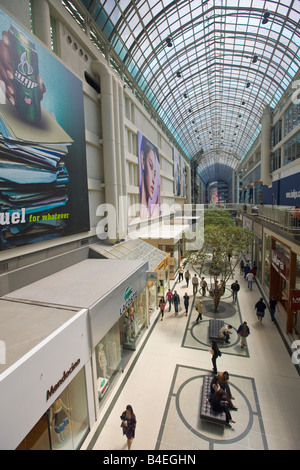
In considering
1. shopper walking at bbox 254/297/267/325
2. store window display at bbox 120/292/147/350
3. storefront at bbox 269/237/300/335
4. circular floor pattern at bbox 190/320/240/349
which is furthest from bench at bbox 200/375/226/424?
shopper walking at bbox 254/297/267/325

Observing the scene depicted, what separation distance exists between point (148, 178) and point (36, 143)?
645 inches

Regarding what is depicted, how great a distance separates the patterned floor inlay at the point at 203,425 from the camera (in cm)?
664

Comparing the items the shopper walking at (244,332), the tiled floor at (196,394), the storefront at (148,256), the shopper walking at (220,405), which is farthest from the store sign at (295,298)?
the storefront at (148,256)

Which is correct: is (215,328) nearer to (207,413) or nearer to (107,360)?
(207,413)

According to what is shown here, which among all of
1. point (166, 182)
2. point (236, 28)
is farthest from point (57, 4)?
point (166, 182)

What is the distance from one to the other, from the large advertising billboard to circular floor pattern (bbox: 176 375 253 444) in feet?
50.7

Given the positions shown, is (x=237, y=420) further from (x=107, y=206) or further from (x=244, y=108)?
(x=244, y=108)

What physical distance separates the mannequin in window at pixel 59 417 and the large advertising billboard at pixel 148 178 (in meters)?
17.0

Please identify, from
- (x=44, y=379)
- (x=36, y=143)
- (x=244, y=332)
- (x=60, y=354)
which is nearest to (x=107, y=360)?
(x=60, y=354)

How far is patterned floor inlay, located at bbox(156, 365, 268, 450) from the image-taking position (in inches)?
261

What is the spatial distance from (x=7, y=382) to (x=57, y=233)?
6.47 metres

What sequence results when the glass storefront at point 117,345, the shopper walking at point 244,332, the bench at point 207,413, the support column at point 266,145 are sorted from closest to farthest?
1. the bench at point 207,413
2. the glass storefront at point 117,345
3. the shopper walking at point 244,332
4. the support column at point 266,145

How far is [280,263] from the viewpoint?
1371cm

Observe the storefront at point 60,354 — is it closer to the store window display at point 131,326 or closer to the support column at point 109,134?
the store window display at point 131,326
